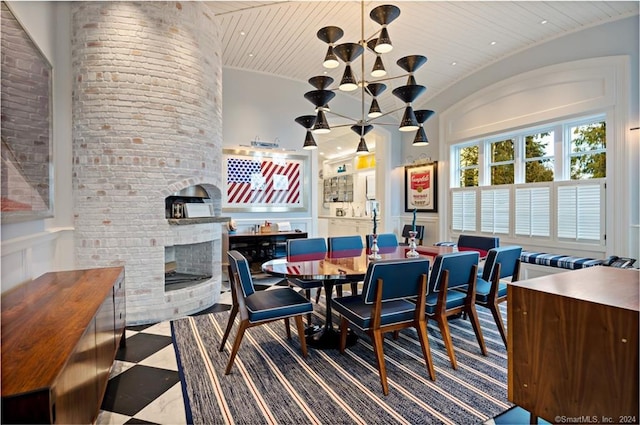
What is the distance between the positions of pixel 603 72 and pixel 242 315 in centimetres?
510

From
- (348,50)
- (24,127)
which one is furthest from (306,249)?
(24,127)

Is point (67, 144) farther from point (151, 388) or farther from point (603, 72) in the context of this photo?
point (603, 72)

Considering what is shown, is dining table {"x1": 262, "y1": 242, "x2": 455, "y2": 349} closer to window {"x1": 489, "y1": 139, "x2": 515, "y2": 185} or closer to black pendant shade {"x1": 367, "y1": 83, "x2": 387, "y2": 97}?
black pendant shade {"x1": 367, "y1": 83, "x2": 387, "y2": 97}

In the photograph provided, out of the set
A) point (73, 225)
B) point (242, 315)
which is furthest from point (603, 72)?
point (73, 225)

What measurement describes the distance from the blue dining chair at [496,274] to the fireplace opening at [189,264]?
322 centimetres

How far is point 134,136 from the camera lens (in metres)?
3.42

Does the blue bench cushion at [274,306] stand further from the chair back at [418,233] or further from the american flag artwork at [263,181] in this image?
the chair back at [418,233]

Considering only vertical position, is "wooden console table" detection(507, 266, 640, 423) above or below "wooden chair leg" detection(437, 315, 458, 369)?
above

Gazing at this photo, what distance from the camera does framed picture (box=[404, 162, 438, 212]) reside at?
6.53 meters

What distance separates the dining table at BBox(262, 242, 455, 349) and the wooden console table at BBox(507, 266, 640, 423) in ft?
3.03

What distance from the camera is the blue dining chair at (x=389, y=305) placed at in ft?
7.23

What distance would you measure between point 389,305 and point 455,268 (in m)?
0.60

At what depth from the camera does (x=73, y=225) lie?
11.1 ft

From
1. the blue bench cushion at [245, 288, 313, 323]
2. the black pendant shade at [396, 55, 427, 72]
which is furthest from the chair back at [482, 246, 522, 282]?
the black pendant shade at [396, 55, 427, 72]
